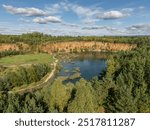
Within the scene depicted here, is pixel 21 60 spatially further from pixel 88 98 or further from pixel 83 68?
pixel 88 98

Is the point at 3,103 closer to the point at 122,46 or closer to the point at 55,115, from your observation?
the point at 55,115

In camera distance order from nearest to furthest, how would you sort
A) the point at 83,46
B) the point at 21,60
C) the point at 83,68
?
the point at 83,68 → the point at 21,60 → the point at 83,46

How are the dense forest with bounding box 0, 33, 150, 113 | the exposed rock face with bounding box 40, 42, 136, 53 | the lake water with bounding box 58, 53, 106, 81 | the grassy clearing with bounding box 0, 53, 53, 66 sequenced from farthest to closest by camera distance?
1. the exposed rock face with bounding box 40, 42, 136, 53
2. the grassy clearing with bounding box 0, 53, 53, 66
3. the lake water with bounding box 58, 53, 106, 81
4. the dense forest with bounding box 0, 33, 150, 113

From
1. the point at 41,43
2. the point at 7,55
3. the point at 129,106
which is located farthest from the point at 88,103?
the point at 41,43

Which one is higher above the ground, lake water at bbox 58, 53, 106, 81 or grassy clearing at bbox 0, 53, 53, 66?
grassy clearing at bbox 0, 53, 53, 66

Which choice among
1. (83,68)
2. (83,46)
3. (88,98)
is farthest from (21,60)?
(88,98)

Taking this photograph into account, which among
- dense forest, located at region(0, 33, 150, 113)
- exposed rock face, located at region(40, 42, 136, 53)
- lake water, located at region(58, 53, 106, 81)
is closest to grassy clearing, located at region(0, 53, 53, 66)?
lake water, located at region(58, 53, 106, 81)

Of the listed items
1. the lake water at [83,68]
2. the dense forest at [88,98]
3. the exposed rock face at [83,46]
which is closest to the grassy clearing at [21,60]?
the lake water at [83,68]

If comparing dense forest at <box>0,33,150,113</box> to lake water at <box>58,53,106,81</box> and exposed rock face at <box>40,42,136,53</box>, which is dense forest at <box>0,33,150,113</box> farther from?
exposed rock face at <box>40,42,136,53</box>

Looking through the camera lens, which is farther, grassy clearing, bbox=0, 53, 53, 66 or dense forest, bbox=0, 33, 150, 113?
grassy clearing, bbox=0, 53, 53, 66
